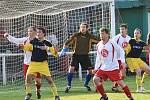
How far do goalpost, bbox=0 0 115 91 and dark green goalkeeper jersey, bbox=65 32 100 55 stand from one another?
42.3 inches

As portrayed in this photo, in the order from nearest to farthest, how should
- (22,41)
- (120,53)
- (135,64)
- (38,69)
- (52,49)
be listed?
(120,53) → (52,49) → (38,69) → (22,41) → (135,64)

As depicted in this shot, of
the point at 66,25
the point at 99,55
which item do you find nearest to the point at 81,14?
the point at 66,25

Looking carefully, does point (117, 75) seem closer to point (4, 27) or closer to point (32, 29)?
point (32, 29)

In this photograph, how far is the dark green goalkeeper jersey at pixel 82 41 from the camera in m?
14.7

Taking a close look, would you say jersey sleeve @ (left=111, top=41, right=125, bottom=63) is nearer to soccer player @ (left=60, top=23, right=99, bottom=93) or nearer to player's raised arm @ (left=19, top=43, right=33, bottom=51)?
player's raised arm @ (left=19, top=43, right=33, bottom=51)

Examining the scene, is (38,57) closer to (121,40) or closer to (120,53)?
(120,53)

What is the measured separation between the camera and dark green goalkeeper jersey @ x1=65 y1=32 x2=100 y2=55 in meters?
14.7

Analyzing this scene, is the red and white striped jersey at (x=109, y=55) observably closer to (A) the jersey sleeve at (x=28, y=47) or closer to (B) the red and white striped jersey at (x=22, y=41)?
(A) the jersey sleeve at (x=28, y=47)

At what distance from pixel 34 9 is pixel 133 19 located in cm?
1054

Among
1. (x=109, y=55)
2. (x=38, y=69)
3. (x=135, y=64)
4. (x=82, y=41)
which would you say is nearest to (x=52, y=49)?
(x=38, y=69)

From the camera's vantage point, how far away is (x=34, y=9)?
15.7m

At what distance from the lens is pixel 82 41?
1468 centimetres

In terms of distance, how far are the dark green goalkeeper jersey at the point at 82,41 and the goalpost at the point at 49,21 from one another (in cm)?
107

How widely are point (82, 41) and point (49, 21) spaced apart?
288cm
